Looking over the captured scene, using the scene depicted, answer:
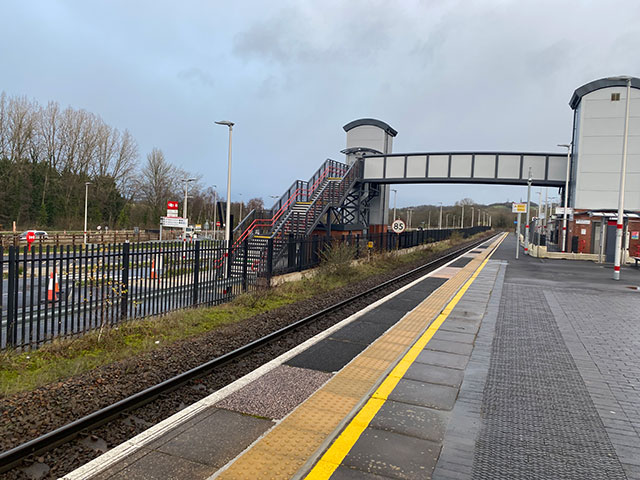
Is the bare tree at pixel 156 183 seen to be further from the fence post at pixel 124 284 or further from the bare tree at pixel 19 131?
the fence post at pixel 124 284

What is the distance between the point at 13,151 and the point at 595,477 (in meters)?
61.9

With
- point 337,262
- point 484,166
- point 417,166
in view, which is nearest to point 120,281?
point 337,262

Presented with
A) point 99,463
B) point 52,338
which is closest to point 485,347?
point 99,463

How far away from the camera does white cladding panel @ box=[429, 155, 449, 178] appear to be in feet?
106

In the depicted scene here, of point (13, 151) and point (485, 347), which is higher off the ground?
point (13, 151)

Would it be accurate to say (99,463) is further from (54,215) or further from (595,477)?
(54,215)

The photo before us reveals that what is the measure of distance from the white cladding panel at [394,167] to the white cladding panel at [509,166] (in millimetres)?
6902

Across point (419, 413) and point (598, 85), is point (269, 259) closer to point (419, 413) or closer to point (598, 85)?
point (419, 413)

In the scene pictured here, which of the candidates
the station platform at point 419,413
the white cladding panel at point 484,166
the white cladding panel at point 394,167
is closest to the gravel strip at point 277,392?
the station platform at point 419,413

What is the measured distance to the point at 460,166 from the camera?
31938 millimetres

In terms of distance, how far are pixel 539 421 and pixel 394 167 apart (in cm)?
2876

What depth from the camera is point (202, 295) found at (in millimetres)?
10695

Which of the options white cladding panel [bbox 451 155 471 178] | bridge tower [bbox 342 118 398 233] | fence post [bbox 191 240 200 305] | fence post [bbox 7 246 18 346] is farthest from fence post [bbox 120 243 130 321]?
white cladding panel [bbox 451 155 471 178]

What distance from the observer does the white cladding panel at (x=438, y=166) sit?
3222cm
